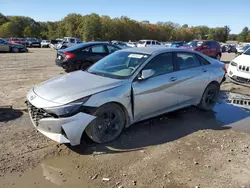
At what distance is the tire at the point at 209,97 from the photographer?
21.3 ft

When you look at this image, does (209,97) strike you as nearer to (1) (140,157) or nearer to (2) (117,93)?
(2) (117,93)

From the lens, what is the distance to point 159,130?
524 cm

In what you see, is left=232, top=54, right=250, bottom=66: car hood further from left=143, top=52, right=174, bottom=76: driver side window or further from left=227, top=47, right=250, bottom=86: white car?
left=143, top=52, right=174, bottom=76: driver side window

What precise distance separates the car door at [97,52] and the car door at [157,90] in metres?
6.55

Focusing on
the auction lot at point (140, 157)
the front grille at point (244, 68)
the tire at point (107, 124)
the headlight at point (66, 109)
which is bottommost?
the auction lot at point (140, 157)

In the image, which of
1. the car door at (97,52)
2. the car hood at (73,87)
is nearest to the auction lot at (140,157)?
the car hood at (73,87)

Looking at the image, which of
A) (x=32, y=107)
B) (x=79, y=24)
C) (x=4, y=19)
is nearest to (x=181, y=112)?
(x=32, y=107)

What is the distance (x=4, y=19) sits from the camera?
7944 centimetres

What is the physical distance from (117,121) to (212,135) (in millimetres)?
1843

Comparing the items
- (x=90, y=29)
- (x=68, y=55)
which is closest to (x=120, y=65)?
(x=68, y=55)

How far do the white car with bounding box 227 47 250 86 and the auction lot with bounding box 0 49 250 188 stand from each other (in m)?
3.43

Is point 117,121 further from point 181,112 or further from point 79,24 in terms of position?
point 79,24

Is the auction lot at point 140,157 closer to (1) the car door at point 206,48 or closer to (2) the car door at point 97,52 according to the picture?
(2) the car door at point 97,52

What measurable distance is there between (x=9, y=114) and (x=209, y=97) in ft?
15.5
